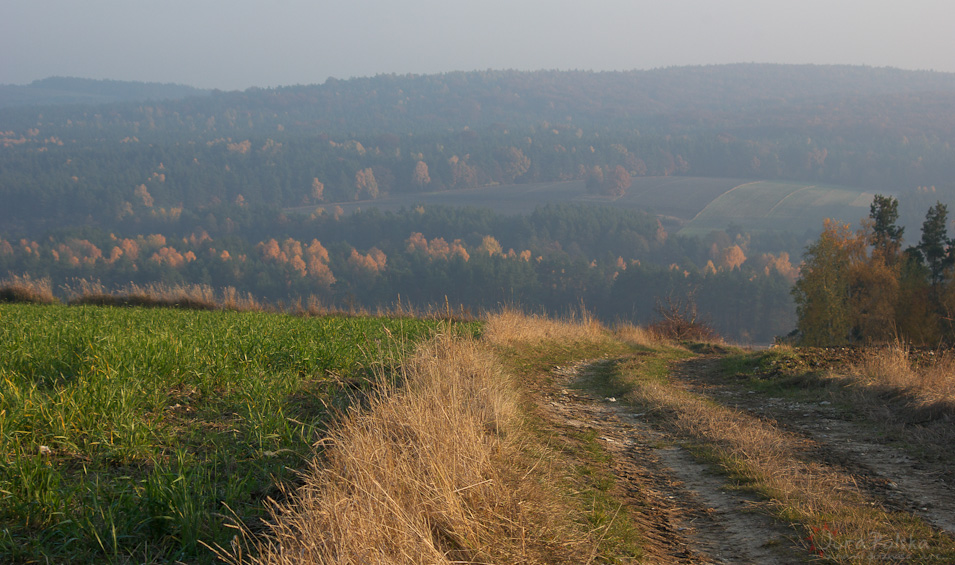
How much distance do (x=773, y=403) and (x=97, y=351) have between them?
29.8 feet

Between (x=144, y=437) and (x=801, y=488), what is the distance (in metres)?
5.17

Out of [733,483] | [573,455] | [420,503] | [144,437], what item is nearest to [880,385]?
[733,483]

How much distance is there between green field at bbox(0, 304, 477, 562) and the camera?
3434 millimetres

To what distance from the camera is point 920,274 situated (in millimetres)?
38531

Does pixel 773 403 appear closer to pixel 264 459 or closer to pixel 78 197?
pixel 264 459

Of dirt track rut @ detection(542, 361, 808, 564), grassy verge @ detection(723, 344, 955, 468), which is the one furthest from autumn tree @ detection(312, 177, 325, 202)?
dirt track rut @ detection(542, 361, 808, 564)

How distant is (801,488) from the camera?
502 cm

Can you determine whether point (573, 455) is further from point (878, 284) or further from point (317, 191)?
point (317, 191)

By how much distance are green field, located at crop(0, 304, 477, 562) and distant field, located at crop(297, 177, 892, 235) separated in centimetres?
11943

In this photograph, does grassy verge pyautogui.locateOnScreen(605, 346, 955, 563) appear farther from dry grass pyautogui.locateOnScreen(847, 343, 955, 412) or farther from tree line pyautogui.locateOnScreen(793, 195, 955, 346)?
tree line pyautogui.locateOnScreen(793, 195, 955, 346)

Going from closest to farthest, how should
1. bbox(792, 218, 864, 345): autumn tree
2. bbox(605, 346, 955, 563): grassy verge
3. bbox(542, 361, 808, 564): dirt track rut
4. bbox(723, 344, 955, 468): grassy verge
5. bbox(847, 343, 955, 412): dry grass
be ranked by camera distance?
bbox(605, 346, 955, 563): grassy verge, bbox(542, 361, 808, 564): dirt track rut, bbox(723, 344, 955, 468): grassy verge, bbox(847, 343, 955, 412): dry grass, bbox(792, 218, 864, 345): autumn tree

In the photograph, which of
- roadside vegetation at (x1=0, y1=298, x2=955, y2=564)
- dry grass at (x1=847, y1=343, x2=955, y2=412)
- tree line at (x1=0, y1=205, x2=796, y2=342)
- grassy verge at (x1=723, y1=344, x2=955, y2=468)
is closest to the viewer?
roadside vegetation at (x1=0, y1=298, x2=955, y2=564)

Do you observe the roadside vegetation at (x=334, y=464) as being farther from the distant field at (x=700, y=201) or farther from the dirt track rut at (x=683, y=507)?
the distant field at (x=700, y=201)

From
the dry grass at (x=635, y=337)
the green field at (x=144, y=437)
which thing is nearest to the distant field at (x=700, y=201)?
the dry grass at (x=635, y=337)
